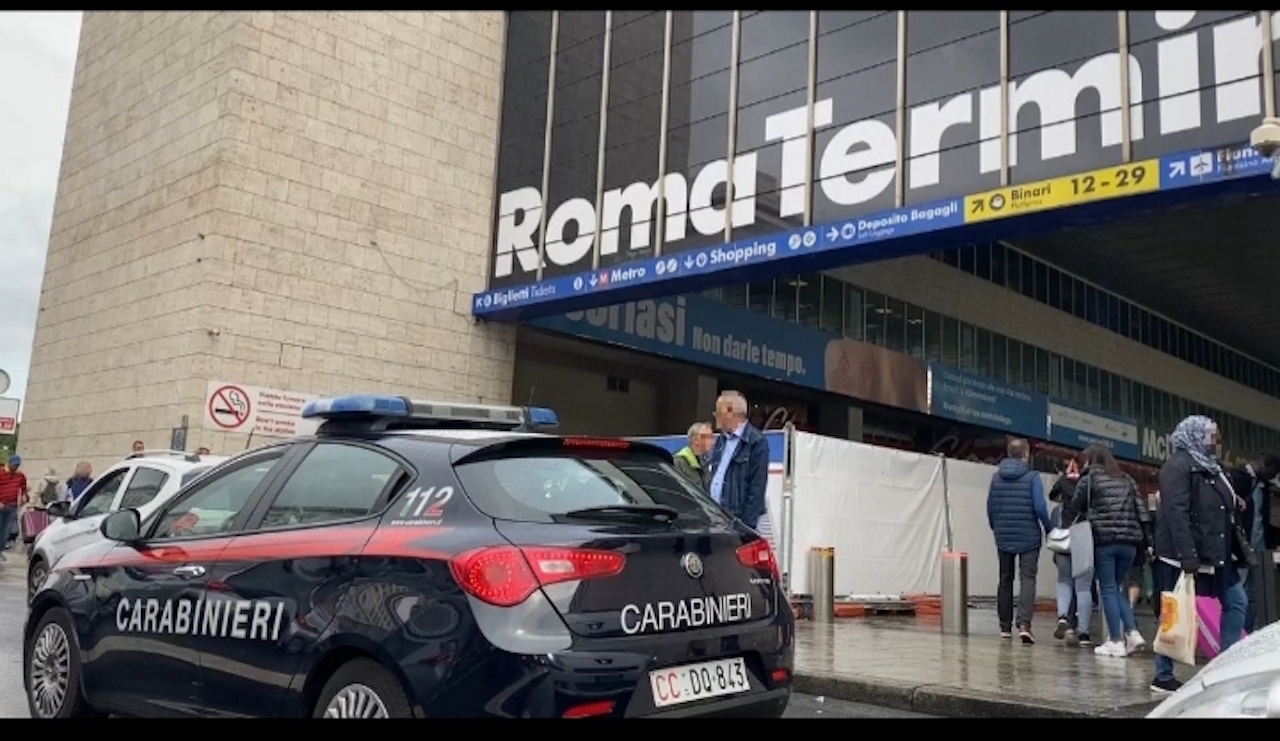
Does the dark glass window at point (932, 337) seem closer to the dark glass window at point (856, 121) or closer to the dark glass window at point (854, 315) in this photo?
the dark glass window at point (854, 315)

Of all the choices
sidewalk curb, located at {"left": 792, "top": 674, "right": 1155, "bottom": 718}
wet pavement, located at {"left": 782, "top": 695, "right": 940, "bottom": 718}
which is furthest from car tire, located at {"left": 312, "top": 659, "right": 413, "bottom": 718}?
sidewalk curb, located at {"left": 792, "top": 674, "right": 1155, "bottom": 718}

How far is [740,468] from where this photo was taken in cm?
795

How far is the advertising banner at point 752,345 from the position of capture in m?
21.1

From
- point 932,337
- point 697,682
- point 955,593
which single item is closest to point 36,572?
point 697,682

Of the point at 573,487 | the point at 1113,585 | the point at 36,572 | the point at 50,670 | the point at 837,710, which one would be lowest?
the point at 837,710

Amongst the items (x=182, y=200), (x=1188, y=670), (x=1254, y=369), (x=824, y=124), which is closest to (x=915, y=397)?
(x=824, y=124)

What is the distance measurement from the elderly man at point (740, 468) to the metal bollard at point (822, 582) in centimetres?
431

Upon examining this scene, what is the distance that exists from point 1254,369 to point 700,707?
49086mm

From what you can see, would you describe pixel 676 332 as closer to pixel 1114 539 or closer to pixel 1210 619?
pixel 1114 539

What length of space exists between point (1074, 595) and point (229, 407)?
1268 centimetres

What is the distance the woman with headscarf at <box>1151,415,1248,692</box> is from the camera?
672cm

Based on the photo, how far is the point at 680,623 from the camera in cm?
388

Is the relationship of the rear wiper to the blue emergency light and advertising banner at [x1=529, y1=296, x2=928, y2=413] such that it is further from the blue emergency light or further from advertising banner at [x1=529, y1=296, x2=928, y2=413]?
advertising banner at [x1=529, y1=296, x2=928, y2=413]

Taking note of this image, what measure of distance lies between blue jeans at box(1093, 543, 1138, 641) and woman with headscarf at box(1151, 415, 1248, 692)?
168 centimetres
